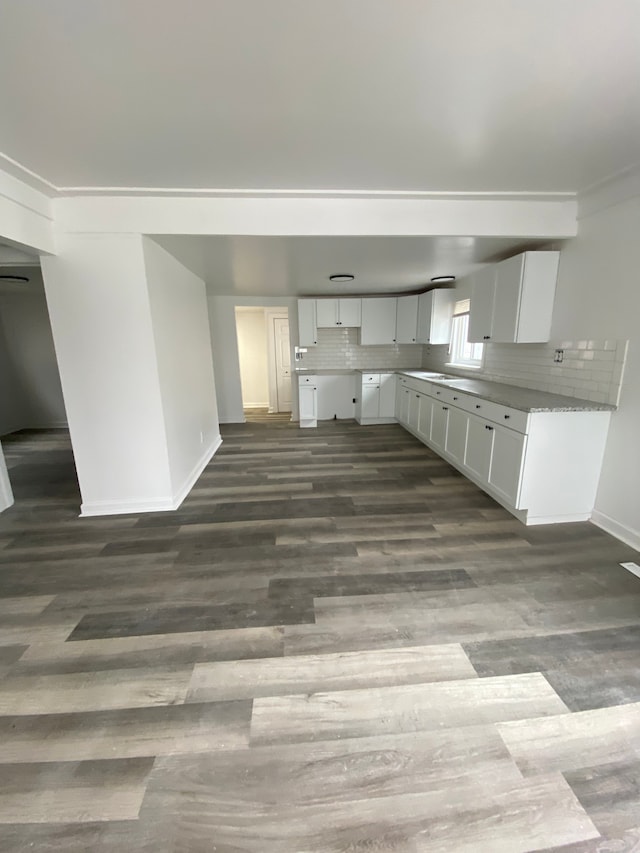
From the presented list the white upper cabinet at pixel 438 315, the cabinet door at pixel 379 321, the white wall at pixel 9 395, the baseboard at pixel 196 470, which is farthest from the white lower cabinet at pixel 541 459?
the white wall at pixel 9 395

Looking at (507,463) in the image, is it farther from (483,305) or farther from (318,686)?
(318,686)

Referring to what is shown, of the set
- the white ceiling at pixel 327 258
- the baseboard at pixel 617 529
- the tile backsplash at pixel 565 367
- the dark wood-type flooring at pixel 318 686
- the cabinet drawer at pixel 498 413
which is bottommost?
the dark wood-type flooring at pixel 318 686

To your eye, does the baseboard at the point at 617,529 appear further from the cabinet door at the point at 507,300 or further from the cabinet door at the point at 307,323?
the cabinet door at the point at 307,323

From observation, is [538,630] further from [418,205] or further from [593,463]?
[418,205]

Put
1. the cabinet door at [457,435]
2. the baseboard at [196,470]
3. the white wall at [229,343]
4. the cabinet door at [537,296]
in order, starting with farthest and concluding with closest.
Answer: the white wall at [229,343], the cabinet door at [457,435], the baseboard at [196,470], the cabinet door at [537,296]

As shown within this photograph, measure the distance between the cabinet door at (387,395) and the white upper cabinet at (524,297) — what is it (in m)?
2.33

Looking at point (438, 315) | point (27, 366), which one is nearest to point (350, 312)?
point (438, 315)

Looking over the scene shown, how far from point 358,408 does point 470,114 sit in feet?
14.7

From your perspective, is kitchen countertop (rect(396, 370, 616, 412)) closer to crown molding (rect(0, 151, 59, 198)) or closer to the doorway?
crown molding (rect(0, 151, 59, 198))

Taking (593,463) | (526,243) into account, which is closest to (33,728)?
(593,463)

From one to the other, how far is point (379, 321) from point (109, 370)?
14.3 ft

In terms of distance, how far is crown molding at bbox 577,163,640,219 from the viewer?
2266 mm

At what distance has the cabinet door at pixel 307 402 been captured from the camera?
5785mm

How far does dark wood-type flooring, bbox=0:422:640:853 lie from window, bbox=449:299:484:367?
2733mm
